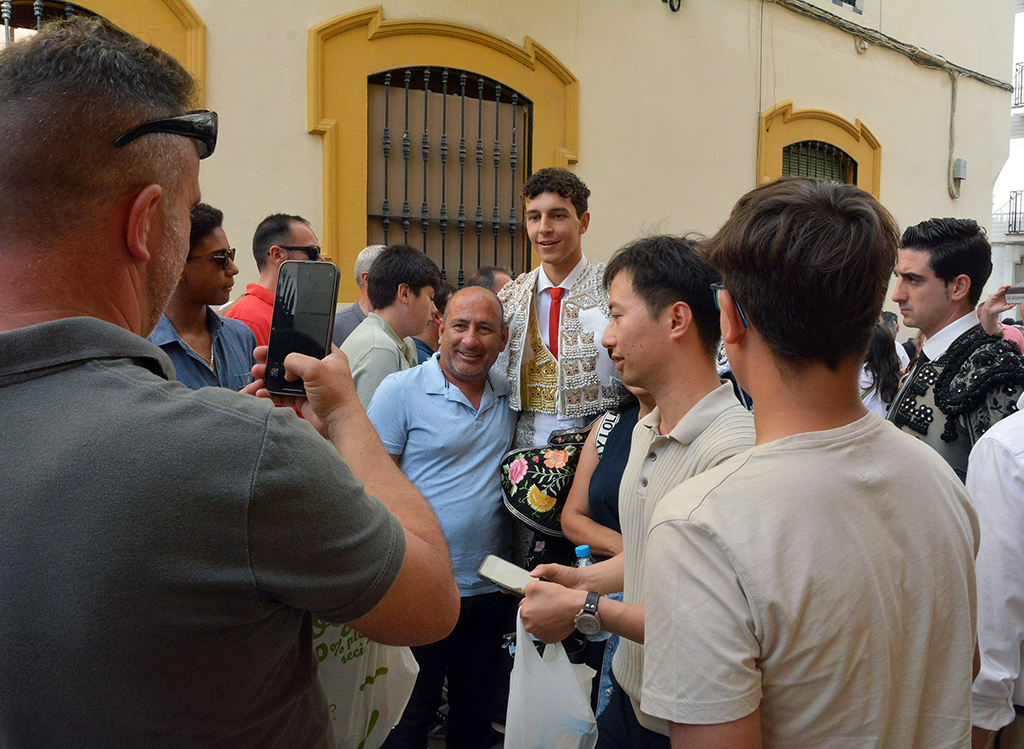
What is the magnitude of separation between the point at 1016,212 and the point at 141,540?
28940 mm

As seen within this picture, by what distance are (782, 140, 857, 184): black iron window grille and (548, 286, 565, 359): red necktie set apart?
19.8 feet

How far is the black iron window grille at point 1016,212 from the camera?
2378cm

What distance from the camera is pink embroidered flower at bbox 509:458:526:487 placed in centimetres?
279

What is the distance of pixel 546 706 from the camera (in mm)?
2000

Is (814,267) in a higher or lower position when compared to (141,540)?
higher

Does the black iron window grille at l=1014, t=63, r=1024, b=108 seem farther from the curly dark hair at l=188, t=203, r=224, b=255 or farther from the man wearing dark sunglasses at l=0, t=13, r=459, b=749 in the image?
the man wearing dark sunglasses at l=0, t=13, r=459, b=749

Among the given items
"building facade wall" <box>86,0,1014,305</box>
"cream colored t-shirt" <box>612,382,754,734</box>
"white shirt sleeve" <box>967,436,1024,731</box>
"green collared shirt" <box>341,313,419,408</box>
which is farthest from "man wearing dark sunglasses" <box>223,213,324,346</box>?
"white shirt sleeve" <box>967,436,1024,731</box>

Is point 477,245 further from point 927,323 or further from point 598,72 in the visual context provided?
point 927,323

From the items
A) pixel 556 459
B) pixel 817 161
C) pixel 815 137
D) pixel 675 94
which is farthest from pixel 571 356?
pixel 817 161

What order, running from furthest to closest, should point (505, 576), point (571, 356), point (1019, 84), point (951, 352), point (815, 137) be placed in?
point (1019, 84), point (815, 137), point (571, 356), point (951, 352), point (505, 576)

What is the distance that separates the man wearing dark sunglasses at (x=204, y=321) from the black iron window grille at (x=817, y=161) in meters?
7.05

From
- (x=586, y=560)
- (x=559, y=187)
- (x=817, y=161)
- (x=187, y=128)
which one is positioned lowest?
(x=586, y=560)

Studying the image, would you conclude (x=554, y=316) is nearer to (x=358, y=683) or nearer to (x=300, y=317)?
(x=300, y=317)

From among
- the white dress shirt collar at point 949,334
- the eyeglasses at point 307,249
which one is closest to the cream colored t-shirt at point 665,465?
the white dress shirt collar at point 949,334
